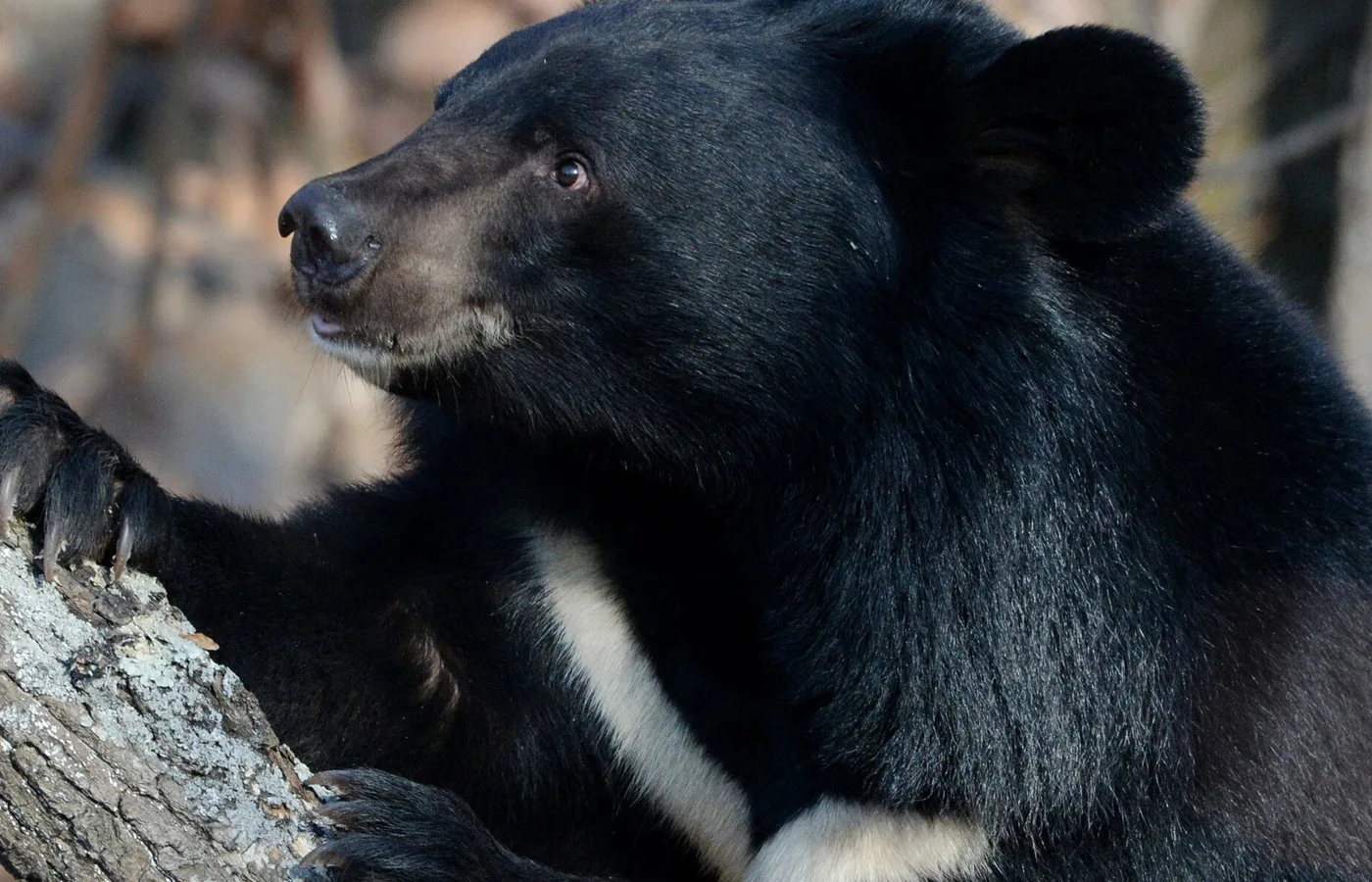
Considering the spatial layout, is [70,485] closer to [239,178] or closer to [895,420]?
[895,420]

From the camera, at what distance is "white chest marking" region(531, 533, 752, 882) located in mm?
3559

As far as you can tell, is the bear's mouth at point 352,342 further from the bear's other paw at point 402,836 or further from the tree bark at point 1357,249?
the tree bark at point 1357,249

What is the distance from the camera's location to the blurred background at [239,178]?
9.76 metres

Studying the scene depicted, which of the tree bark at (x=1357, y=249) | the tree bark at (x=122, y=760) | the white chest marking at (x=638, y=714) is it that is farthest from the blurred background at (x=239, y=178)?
the tree bark at (x=122, y=760)

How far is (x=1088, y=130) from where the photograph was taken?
3014 millimetres

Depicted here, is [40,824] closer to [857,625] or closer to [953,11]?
[857,625]

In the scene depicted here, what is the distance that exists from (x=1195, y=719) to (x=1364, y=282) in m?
6.91

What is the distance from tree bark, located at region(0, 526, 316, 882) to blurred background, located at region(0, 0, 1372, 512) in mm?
7036

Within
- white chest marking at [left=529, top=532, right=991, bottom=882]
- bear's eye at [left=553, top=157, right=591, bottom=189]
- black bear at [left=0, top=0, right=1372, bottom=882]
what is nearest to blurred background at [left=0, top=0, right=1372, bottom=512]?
white chest marking at [left=529, top=532, right=991, bottom=882]

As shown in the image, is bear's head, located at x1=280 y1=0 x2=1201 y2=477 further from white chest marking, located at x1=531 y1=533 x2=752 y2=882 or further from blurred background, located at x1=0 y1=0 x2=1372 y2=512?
blurred background, located at x1=0 y1=0 x2=1372 y2=512

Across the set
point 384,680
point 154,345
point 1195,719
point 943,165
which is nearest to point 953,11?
point 943,165

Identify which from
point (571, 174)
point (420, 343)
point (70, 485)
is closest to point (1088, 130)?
point (571, 174)

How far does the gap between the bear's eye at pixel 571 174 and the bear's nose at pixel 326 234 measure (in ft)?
1.13

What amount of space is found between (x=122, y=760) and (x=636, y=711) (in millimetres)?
1357
